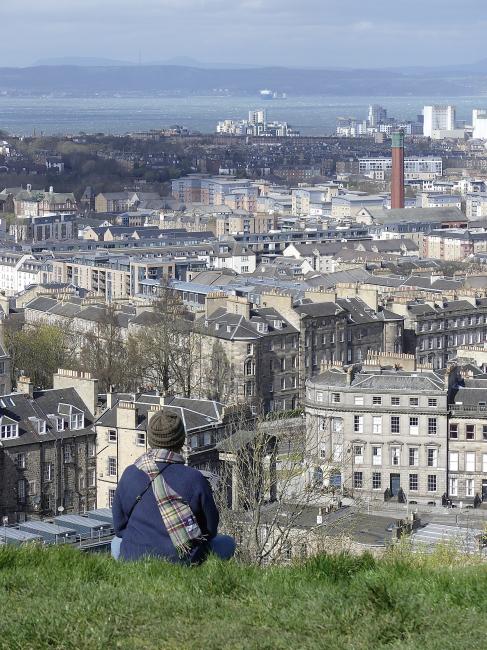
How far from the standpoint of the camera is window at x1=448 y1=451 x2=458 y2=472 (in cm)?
3966

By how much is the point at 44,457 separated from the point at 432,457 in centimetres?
1002

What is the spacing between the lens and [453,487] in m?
39.5

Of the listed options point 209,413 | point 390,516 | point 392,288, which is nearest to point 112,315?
point 392,288

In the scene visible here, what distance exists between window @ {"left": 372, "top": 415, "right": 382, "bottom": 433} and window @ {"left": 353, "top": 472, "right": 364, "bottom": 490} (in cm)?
117

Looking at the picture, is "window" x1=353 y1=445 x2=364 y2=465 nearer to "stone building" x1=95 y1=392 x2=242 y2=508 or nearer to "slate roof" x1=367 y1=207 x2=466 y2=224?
"stone building" x1=95 y1=392 x2=242 y2=508

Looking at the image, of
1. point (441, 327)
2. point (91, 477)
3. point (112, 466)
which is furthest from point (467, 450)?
point (441, 327)

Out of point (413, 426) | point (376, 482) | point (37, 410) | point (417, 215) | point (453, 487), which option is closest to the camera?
point (37, 410)

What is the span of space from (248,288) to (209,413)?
110 feet

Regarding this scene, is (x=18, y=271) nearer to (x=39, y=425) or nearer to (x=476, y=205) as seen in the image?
(x=39, y=425)

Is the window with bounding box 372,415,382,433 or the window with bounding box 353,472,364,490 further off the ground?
the window with bounding box 372,415,382,433

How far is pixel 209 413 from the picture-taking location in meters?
37.3

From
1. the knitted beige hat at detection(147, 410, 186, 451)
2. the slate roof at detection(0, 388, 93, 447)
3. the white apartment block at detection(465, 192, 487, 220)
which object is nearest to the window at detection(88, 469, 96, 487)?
the slate roof at detection(0, 388, 93, 447)

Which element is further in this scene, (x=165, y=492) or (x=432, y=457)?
(x=432, y=457)

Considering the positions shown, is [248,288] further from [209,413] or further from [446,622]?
[446,622]
